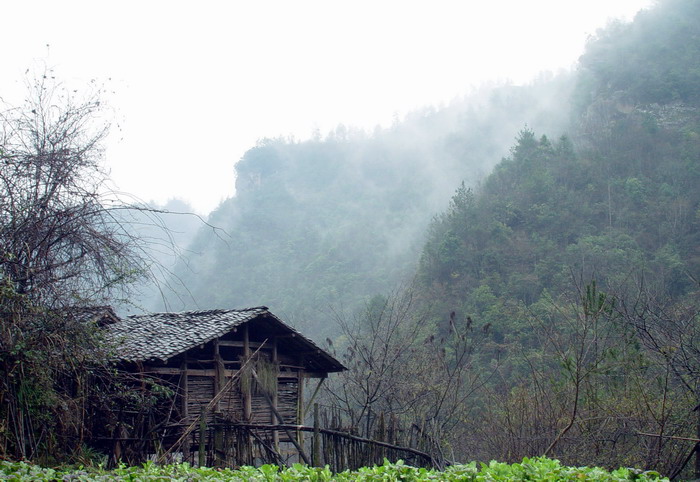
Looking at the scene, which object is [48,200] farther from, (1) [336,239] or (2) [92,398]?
(1) [336,239]

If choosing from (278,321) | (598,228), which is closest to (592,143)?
(598,228)

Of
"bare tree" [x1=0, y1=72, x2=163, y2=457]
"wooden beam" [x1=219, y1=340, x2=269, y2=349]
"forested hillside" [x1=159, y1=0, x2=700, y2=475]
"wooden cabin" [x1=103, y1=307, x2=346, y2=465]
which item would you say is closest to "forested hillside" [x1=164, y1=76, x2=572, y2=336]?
"forested hillside" [x1=159, y1=0, x2=700, y2=475]

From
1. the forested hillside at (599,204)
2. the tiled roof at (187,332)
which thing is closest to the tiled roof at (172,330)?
the tiled roof at (187,332)

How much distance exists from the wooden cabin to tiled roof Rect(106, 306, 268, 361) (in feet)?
0.06

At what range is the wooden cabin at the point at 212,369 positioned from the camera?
37.3 ft

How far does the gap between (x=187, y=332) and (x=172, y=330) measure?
0.54 m

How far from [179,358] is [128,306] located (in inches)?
154

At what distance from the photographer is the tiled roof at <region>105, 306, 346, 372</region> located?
11.8 metres

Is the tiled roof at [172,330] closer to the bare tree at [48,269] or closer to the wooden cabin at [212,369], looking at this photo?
the wooden cabin at [212,369]

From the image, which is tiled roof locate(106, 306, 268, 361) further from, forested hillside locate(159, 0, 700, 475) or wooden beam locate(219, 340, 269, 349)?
forested hillside locate(159, 0, 700, 475)

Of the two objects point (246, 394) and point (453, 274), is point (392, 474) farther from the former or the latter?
point (453, 274)

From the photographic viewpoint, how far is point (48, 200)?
7.25 meters

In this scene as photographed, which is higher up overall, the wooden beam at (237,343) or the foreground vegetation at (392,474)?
the wooden beam at (237,343)

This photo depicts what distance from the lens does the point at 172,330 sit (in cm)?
1316
